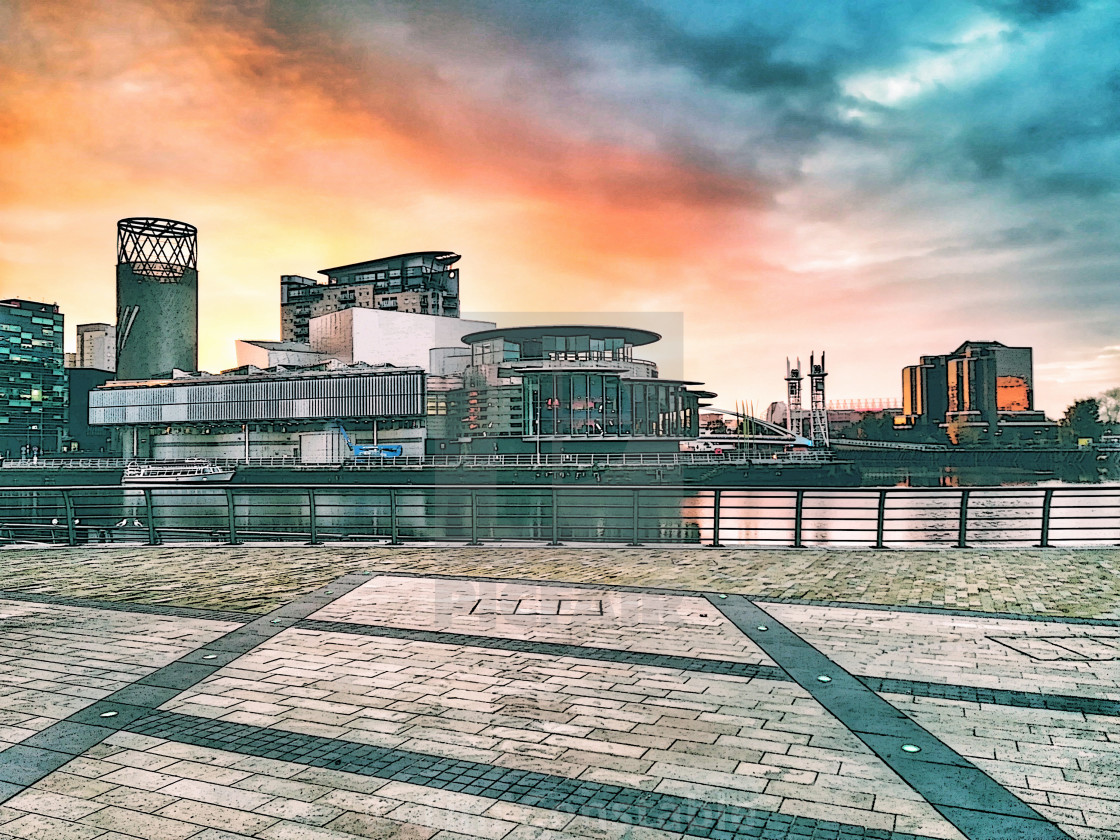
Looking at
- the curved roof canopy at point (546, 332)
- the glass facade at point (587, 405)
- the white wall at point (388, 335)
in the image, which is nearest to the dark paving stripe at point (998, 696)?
the glass facade at point (587, 405)

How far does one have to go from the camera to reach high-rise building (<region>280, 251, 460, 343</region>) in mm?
166750

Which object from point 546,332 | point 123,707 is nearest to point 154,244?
point 546,332

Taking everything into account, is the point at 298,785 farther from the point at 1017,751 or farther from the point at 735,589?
the point at 735,589

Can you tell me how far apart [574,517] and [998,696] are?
7.00m

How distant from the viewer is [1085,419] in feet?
508

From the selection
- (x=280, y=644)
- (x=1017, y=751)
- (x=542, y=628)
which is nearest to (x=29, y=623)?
(x=280, y=644)

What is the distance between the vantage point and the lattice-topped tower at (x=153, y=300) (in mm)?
129625

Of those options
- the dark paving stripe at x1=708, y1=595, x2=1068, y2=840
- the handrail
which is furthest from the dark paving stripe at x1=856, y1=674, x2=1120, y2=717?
the handrail

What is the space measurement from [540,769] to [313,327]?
140501 millimetres

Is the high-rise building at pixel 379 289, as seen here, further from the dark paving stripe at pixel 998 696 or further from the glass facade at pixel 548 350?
the dark paving stripe at pixel 998 696

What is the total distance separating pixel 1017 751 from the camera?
5094 mm

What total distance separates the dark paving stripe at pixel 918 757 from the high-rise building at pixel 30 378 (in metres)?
183

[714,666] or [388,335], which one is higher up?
[388,335]

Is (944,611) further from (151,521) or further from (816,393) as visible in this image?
(816,393)
